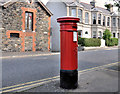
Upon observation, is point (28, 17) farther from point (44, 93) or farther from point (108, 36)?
point (108, 36)

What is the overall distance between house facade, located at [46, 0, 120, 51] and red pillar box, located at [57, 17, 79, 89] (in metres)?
22.0

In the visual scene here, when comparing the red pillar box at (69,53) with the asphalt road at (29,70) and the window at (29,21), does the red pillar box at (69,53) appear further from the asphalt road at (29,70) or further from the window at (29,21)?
the window at (29,21)

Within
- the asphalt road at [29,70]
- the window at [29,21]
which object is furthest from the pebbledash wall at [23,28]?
the asphalt road at [29,70]

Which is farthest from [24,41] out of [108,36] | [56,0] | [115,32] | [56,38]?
[115,32]

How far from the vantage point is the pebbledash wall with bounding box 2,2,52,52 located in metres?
17.4

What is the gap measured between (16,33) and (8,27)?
1.24 meters

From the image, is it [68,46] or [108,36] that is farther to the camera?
[108,36]

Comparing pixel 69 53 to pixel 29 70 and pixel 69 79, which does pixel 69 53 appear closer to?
pixel 69 79

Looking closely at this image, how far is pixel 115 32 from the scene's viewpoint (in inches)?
1550

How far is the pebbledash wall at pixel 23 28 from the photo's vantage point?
17406mm

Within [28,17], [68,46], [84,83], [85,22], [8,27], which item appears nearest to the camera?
[68,46]

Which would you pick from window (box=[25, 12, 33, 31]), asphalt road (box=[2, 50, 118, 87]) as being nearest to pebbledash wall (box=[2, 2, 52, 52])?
window (box=[25, 12, 33, 31])

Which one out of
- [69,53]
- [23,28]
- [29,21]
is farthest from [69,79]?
[29,21]

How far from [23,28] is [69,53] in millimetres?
15661
